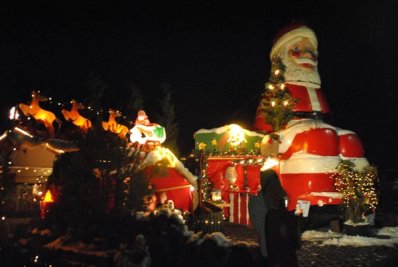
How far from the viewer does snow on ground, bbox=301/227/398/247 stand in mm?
11125

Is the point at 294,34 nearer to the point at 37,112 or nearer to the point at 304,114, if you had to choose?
the point at 304,114

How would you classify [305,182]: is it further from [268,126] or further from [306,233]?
[268,126]

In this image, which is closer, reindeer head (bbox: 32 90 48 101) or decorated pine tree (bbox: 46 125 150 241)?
decorated pine tree (bbox: 46 125 150 241)

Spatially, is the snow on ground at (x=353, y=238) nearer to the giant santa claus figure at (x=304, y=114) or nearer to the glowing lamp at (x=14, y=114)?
the giant santa claus figure at (x=304, y=114)

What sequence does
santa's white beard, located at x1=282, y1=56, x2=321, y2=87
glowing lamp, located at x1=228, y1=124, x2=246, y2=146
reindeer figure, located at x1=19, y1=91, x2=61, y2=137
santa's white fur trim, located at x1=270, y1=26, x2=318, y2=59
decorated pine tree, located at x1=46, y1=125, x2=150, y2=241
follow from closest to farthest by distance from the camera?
decorated pine tree, located at x1=46, y1=125, x2=150, y2=241
reindeer figure, located at x1=19, y1=91, x2=61, y2=137
glowing lamp, located at x1=228, y1=124, x2=246, y2=146
santa's white beard, located at x1=282, y1=56, x2=321, y2=87
santa's white fur trim, located at x1=270, y1=26, x2=318, y2=59

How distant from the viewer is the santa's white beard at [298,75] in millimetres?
16656

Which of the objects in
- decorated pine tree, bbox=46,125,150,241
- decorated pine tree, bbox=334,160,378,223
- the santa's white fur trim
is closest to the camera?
decorated pine tree, bbox=46,125,150,241

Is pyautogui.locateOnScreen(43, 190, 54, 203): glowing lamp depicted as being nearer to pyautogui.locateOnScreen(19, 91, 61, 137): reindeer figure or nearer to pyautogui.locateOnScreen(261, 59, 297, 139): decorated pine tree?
pyautogui.locateOnScreen(19, 91, 61, 137): reindeer figure

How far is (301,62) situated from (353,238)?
823 cm

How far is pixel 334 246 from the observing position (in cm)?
1071

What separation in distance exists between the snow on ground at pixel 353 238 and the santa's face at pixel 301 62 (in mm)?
6950

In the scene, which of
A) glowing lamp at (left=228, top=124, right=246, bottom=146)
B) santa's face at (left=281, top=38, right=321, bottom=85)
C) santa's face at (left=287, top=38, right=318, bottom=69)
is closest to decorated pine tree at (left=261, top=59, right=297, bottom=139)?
santa's face at (left=281, top=38, right=321, bottom=85)

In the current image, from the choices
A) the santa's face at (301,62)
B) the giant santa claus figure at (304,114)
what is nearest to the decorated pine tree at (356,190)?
the giant santa claus figure at (304,114)

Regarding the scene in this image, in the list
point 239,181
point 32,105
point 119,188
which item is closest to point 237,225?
point 239,181
